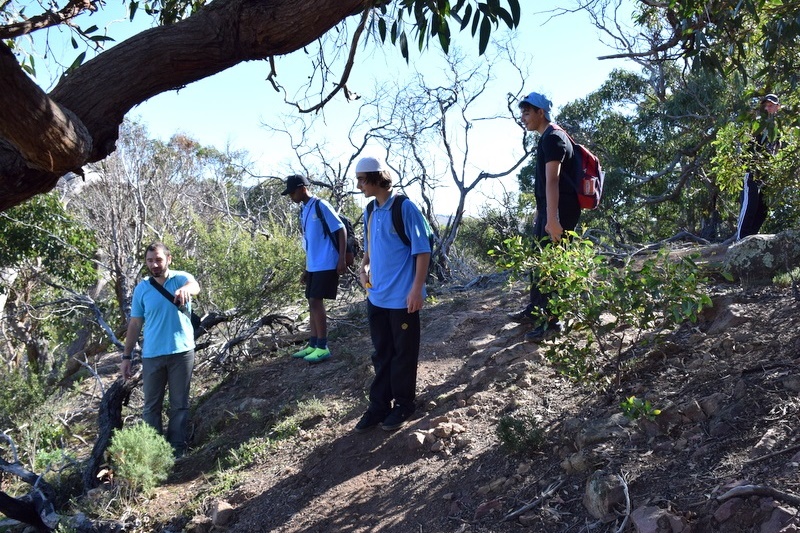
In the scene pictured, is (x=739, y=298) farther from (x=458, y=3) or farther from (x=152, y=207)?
(x=152, y=207)

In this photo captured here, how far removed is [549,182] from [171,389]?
11.1 ft

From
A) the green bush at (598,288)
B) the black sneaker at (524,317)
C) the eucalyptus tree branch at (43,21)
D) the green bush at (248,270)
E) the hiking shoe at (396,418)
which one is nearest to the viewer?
the eucalyptus tree branch at (43,21)

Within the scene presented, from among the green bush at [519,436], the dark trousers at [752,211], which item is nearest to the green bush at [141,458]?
the green bush at [519,436]

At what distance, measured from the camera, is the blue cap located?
14.9ft

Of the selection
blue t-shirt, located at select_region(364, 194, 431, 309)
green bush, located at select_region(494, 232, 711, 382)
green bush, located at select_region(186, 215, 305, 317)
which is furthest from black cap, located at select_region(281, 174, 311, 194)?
green bush, located at select_region(494, 232, 711, 382)

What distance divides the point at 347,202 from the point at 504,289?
17.4 feet

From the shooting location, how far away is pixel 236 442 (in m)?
5.47

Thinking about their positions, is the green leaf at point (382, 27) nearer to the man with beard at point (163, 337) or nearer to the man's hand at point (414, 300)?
the man's hand at point (414, 300)

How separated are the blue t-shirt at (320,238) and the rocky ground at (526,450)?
2.93 feet

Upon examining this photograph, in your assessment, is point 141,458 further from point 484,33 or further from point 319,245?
point 484,33

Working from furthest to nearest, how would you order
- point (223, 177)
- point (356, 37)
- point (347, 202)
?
point (223, 177)
point (347, 202)
point (356, 37)

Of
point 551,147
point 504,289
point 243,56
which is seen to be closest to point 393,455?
point 551,147

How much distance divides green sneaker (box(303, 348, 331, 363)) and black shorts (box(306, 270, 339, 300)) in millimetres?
627

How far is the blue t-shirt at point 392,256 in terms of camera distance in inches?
168
